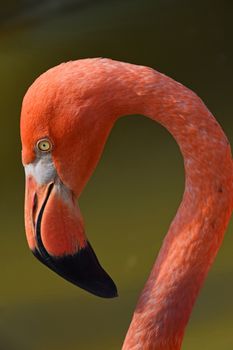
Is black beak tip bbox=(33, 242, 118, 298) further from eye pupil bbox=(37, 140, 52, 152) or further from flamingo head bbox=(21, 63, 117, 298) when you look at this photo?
eye pupil bbox=(37, 140, 52, 152)

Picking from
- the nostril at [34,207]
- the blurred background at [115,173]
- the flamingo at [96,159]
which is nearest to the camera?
the flamingo at [96,159]

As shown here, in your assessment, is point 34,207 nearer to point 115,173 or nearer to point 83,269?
point 83,269

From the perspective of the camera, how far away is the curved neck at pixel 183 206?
163 cm

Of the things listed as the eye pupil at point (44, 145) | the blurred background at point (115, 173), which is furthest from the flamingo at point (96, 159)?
the blurred background at point (115, 173)

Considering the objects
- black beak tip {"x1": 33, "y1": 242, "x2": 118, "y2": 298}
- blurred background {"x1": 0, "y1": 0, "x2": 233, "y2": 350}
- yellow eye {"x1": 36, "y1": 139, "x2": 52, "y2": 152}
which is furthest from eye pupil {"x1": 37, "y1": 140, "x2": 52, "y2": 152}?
blurred background {"x1": 0, "y1": 0, "x2": 233, "y2": 350}

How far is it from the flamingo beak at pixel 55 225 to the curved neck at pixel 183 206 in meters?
0.19

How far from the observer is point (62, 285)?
341 cm

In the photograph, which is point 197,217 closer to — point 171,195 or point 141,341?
point 141,341

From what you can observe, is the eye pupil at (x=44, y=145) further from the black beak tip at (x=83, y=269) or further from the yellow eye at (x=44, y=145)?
the black beak tip at (x=83, y=269)

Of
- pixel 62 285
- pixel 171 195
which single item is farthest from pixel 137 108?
pixel 171 195

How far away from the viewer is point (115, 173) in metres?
3.92

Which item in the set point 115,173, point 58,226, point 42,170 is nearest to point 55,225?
point 58,226

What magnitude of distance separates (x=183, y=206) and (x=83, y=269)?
0.88 feet

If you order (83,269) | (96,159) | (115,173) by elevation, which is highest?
(96,159)
